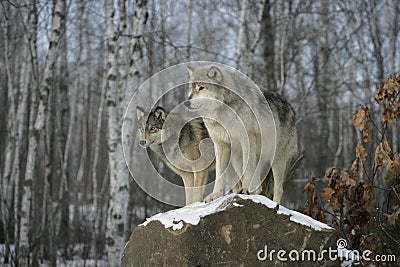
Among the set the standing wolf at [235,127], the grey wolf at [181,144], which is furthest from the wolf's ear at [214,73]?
the grey wolf at [181,144]

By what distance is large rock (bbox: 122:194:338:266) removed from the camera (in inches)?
152

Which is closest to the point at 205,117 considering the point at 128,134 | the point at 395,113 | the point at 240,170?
the point at 240,170

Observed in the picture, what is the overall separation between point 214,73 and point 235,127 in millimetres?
536

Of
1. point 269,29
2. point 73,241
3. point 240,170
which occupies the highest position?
point 269,29

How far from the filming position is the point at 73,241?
11.8 m

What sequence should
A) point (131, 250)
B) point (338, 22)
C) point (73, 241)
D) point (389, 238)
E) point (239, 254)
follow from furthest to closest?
point (338, 22) → point (73, 241) → point (389, 238) → point (131, 250) → point (239, 254)

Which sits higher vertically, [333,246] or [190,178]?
[190,178]

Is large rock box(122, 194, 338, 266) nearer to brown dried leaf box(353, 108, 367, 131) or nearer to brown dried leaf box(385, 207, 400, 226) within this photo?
brown dried leaf box(385, 207, 400, 226)

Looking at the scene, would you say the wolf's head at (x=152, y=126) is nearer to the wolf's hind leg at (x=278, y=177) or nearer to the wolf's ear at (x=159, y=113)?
the wolf's ear at (x=159, y=113)

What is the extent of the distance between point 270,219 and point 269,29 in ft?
30.1

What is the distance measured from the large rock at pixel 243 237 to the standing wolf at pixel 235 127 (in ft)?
2.15

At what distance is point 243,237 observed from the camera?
3.91 meters

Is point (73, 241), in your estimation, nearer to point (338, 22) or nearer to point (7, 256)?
point (7, 256)

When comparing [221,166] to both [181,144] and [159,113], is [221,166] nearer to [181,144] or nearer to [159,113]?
[181,144]
